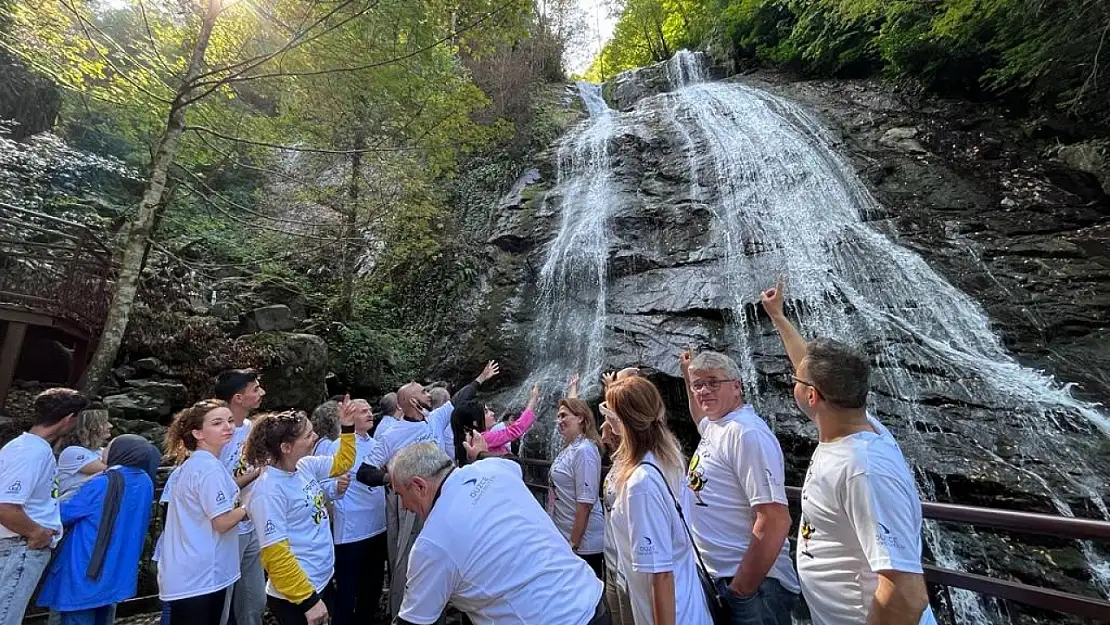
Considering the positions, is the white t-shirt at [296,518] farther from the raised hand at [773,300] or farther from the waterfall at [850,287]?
the waterfall at [850,287]

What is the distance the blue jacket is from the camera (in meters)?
3.12

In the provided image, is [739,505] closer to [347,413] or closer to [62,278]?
[347,413]

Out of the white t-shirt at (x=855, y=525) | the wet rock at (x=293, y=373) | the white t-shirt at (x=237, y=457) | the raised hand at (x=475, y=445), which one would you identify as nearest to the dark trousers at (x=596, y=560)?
the raised hand at (x=475, y=445)

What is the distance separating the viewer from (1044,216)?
9109mm

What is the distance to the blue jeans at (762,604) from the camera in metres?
2.24

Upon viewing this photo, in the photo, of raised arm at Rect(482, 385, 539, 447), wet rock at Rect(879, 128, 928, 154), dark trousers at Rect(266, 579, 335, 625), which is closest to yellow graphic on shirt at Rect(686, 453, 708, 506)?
raised arm at Rect(482, 385, 539, 447)

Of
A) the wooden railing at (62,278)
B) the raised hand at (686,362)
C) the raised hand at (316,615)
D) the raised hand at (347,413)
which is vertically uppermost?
the wooden railing at (62,278)

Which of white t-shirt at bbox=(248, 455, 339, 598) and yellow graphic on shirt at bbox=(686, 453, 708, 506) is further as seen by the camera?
white t-shirt at bbox=(248, 455, 339, 598)

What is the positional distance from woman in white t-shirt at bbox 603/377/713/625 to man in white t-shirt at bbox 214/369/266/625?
8.56ft

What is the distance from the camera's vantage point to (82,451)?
3.80 metres

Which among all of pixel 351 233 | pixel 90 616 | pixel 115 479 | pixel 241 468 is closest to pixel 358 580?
pixel 241 468

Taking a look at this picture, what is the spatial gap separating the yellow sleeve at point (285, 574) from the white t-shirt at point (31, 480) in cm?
180

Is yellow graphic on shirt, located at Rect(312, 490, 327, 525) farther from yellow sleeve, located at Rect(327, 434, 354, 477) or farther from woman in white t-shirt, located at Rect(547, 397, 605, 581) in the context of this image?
woman in white t-shirt, located at Rect(547, 397, 605, 581)

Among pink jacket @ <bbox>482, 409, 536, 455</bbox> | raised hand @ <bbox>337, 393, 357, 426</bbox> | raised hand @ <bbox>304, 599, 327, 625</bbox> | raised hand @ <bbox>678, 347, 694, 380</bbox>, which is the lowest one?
raised hand @ <bbox>304, 599, 327, 625</bbox>
